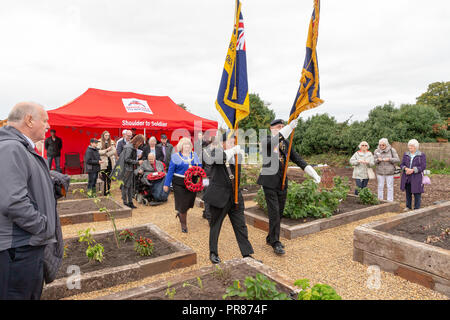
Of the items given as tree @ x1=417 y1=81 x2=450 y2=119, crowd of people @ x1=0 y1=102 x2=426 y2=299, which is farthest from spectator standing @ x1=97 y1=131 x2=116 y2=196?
tree @ x1=417 y1=81 x2=450 y2=119

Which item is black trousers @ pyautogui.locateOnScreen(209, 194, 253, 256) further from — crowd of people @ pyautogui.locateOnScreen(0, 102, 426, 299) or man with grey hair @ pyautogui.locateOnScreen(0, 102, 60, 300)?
man with grey hair @ pyautogui.locateOnScreen(0, 102, 60, 300)

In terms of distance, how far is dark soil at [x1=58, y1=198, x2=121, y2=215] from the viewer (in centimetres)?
698

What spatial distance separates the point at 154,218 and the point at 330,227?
158 inches

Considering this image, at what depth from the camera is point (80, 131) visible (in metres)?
14.1

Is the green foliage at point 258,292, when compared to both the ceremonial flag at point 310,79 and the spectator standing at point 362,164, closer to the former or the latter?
the ceremonial flag at point 310,79

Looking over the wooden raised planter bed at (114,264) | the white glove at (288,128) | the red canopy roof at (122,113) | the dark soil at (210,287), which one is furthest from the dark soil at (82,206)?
the dark soil at (210,287)

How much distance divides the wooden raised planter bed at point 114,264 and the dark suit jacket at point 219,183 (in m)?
0.86

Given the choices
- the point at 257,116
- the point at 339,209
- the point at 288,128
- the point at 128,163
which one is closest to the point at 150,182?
the point at 128,163

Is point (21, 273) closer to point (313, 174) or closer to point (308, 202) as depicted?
point (313, 174)

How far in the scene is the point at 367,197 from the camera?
723cm

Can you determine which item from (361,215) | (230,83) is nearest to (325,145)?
(361,215)

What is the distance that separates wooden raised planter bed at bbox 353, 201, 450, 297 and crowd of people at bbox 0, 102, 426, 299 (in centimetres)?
117

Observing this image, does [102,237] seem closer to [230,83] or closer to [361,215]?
[230,83]
